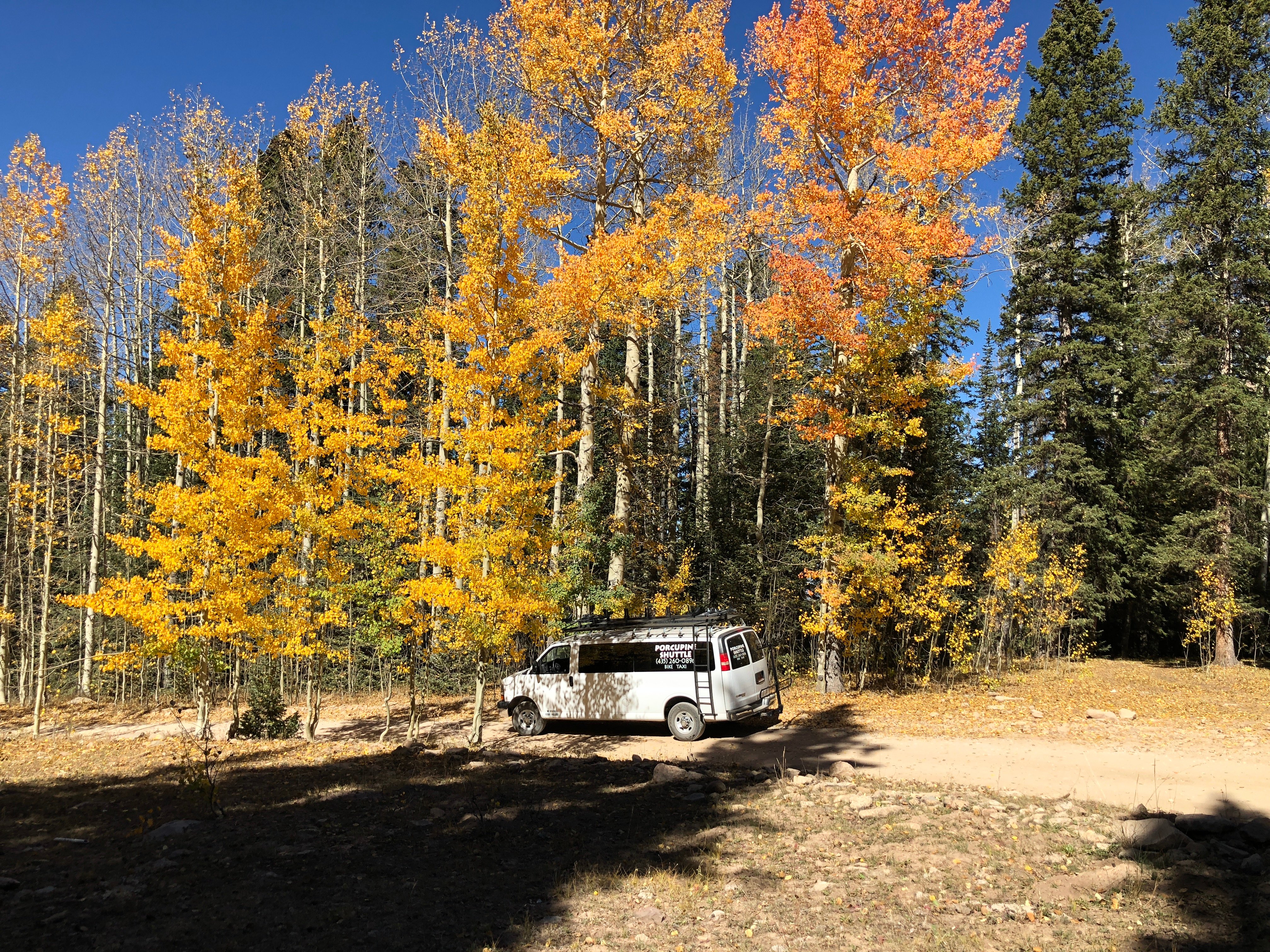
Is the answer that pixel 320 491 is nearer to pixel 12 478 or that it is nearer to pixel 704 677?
pixel 704 677

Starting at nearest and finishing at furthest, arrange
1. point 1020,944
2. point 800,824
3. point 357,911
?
point 1020,944 → point 357,911 → point 800,824

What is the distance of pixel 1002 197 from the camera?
2394 centimetres

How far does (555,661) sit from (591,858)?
7.18 m

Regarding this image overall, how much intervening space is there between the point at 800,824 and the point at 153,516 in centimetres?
1007

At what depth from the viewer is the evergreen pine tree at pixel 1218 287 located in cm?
1898

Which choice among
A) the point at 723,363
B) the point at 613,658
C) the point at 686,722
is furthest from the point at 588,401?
the point at 723,363

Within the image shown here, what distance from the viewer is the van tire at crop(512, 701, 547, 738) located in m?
13.4

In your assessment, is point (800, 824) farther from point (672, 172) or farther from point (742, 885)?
point (672, 172)

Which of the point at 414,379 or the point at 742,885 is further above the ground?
the point at 414,379

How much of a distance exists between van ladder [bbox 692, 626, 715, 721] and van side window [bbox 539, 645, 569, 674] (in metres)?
2.50

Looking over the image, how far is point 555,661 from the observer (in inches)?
527

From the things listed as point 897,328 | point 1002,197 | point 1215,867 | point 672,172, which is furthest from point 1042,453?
point 1215,867

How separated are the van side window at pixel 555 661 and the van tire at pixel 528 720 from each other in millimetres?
690

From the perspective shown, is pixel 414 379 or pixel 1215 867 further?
pixel 414 379
